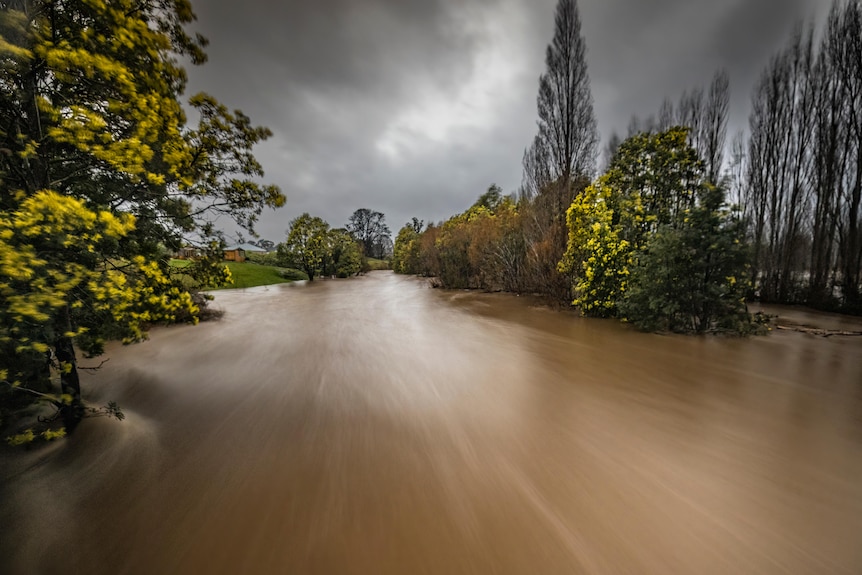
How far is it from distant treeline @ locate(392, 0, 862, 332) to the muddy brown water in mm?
2068

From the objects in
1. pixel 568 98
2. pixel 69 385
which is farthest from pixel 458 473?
pixel 568 98

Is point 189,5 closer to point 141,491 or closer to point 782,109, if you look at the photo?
point 141,491

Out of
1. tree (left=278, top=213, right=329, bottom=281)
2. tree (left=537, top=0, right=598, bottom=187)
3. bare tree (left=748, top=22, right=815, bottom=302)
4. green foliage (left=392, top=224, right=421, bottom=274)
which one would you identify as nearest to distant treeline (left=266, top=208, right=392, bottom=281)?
tree (left=278, top=213, right=329, bottom=281)

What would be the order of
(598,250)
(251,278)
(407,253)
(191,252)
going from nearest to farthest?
(191,252) < (598,250) < (251,278) < (407,253)

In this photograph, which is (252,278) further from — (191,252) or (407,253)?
(191,252)

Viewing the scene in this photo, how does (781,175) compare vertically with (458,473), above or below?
above

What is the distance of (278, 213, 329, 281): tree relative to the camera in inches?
1092

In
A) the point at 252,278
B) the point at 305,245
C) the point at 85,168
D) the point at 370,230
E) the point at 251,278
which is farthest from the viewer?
the point at 370,230

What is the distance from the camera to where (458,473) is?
217 centimetres

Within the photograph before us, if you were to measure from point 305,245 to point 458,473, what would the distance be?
29.5 meters

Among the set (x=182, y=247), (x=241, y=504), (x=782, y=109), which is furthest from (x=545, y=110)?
(x=241, y=504)

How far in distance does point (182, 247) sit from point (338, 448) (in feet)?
9.45

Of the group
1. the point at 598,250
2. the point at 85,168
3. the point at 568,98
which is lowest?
the point at 598,250

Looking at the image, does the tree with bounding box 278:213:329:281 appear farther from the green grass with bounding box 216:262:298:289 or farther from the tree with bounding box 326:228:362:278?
the green grass with bounding box 216:262:298:289
